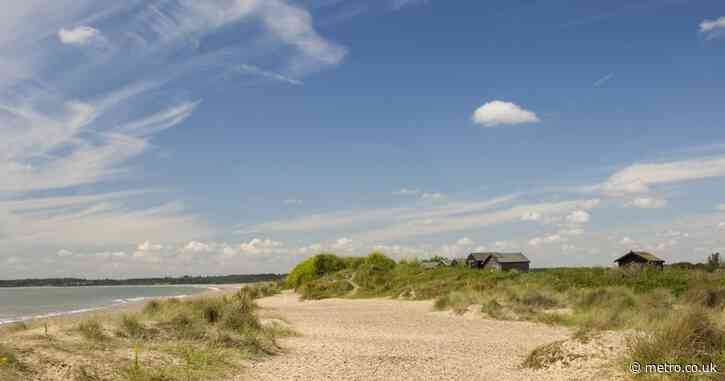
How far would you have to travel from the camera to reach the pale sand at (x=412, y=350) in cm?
1151

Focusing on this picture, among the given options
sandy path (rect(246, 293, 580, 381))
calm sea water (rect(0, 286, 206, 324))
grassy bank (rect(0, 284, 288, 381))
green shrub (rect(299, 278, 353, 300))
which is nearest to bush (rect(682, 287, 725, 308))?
sandy path (rect(246, 293, 580, 381))

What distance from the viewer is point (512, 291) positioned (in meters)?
28.6

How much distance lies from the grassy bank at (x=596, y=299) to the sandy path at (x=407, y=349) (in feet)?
4.53

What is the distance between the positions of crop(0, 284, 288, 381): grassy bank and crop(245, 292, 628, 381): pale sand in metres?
0.86

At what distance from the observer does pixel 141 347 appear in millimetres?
12305

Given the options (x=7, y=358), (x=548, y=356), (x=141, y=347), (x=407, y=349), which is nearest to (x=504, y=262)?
(x=407, y=349)

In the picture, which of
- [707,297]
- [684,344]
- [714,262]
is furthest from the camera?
[714,262]

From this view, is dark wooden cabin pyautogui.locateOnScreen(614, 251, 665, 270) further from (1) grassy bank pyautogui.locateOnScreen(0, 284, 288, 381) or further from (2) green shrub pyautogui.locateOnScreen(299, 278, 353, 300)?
(1) grassy bank pyautogui.locateOnScreen(0, 284, 288, 381)

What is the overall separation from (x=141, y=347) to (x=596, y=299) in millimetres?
19767

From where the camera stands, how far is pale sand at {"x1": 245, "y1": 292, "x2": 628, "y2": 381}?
11.5 m

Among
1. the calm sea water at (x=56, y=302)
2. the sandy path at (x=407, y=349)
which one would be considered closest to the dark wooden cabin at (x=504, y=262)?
the calm sea water at (x=56, y=302)

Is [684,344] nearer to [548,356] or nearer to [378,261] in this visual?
[548,356]

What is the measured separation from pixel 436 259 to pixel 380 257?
791 inches

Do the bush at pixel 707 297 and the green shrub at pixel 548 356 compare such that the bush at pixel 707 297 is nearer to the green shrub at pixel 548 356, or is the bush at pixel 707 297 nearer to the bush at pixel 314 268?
the green shrub at pixel 548 356
